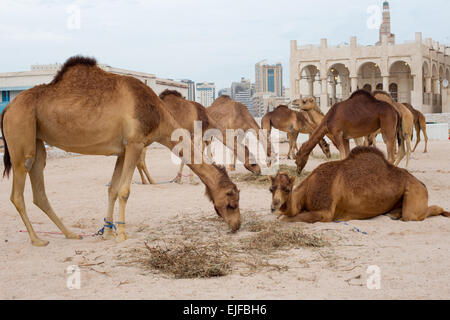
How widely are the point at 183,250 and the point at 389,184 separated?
3.07 m

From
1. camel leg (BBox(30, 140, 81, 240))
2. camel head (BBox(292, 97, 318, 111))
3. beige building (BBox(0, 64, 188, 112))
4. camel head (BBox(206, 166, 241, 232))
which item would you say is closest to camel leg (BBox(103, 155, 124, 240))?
camel leg (BBox(30, 140, 81, 240))

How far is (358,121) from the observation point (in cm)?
1055

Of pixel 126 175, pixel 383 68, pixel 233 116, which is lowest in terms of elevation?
pixel 126 175

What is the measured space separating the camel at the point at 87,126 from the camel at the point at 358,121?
4686mm

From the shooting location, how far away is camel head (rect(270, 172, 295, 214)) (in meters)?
6.22

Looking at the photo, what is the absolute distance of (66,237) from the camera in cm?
642

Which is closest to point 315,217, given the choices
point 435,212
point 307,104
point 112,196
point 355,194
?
point 355,194

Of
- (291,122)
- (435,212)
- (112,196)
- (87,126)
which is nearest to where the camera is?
(87,126)

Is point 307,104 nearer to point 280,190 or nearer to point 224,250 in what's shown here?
point 280,190

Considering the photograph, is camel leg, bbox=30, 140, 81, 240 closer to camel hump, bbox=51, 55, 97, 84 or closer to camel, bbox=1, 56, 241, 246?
camel, bbox=1, 56, 241, 246

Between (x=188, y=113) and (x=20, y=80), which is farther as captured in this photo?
(x=20, y=80)

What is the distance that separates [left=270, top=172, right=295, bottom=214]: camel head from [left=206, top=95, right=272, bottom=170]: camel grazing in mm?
7633

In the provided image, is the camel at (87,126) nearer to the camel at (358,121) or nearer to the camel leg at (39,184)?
the camel leg at (39,184)

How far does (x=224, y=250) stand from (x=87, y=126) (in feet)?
7.31
